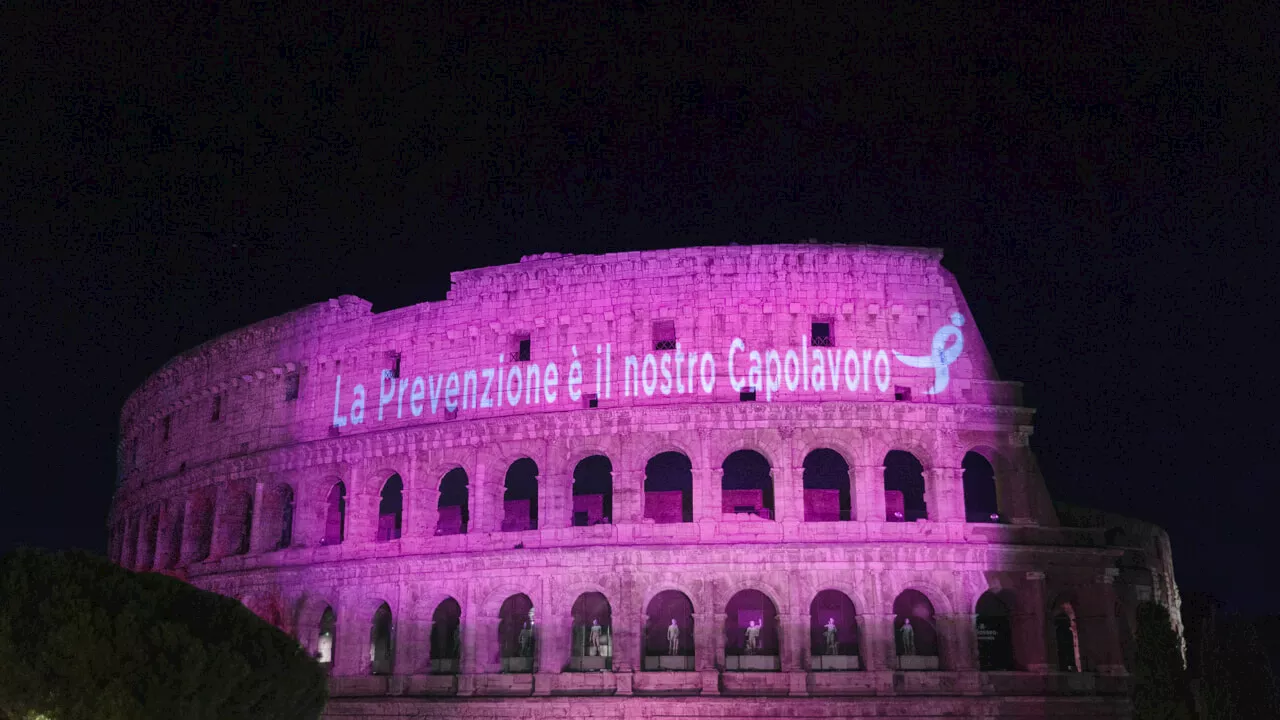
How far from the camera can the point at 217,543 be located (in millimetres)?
32094

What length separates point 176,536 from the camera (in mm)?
34844

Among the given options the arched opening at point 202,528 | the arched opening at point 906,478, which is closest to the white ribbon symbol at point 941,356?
the arched opening at point 906,478

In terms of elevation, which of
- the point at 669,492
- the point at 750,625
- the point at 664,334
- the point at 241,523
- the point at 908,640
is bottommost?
the point at 908,640

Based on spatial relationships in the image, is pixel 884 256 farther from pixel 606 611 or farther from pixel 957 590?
pixel 606 611

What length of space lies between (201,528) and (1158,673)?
26.9 meters

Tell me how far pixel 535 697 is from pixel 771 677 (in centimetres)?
549

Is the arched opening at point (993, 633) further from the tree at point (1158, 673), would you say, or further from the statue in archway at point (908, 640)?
the tree at point (1158, 673)

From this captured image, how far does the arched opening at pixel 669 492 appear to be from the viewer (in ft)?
90.7

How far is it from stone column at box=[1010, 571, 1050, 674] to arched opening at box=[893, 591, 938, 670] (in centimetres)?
187

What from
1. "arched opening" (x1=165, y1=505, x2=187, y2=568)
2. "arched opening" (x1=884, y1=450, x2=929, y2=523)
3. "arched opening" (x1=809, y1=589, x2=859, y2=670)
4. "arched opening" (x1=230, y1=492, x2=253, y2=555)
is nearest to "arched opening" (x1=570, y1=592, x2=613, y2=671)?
"arched opening" (x1=809, y1=589, x2=859, y2=670)

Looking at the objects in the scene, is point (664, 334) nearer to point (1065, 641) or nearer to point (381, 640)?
point (381, 640)

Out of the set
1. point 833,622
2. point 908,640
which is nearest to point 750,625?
point 833,622

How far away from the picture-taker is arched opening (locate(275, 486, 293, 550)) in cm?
3097

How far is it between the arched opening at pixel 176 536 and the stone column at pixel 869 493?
21231mm
